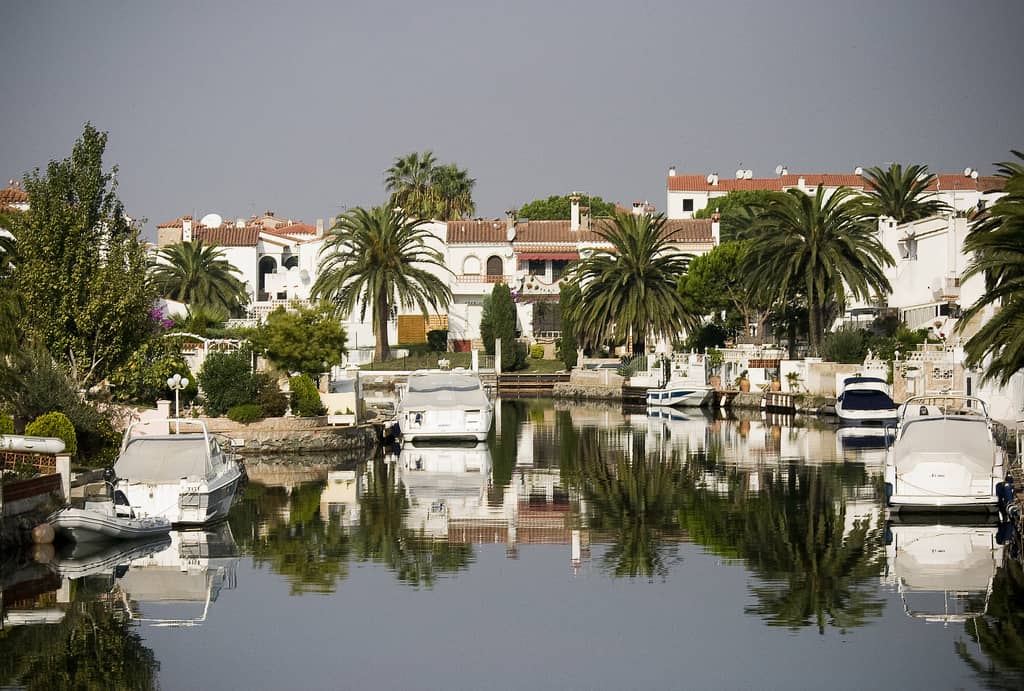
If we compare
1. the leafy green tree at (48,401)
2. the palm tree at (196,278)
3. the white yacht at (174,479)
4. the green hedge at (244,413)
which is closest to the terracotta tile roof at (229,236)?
the palm tree at (196,278)

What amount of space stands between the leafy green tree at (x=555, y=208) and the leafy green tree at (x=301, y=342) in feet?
247

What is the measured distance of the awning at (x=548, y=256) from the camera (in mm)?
88438

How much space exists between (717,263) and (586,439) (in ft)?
98.3

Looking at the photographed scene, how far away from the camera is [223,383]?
126 ft

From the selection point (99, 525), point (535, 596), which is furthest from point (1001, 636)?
point (99, 525)

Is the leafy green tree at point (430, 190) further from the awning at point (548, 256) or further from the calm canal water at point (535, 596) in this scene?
the calm canal water at point (535, 596)

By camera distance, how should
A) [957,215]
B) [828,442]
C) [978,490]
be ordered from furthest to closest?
[957,215] < [828,442] < [978,490]

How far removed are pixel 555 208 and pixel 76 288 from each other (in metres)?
89.0

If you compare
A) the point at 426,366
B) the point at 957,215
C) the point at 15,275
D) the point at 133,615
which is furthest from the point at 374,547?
the point at 426,366

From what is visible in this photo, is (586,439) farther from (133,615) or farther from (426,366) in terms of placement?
(426,366)

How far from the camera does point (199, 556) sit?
21891mm

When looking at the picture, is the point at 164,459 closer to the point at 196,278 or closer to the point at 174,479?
the point at 174,479

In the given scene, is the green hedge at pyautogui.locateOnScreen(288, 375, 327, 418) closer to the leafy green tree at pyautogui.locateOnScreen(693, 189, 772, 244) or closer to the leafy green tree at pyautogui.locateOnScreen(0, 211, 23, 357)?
the leafy green tree at pyautogui.locateOnScreen(0, 211, 23, 357)

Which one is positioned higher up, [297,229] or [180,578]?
[297,229]
